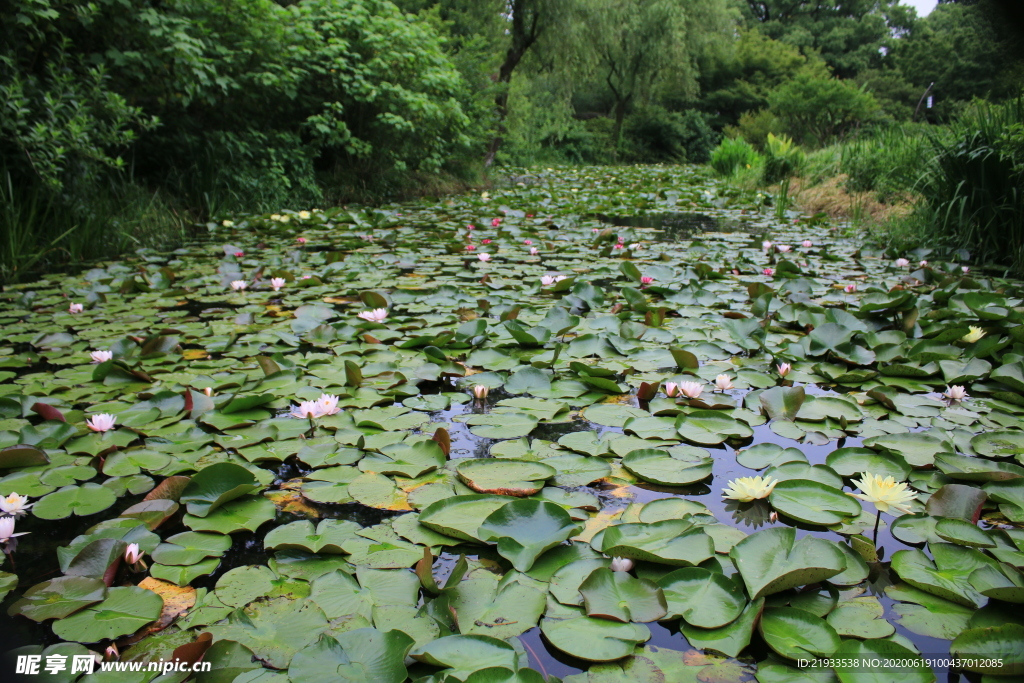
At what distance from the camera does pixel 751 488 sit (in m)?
1.16

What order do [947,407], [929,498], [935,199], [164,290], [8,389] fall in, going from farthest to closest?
[935,199] → [164,290] → [8,389] → [947,407] → [929,498]

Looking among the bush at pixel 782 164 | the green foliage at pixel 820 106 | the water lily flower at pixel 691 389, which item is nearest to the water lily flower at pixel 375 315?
the water lily flower at pixel 691 389

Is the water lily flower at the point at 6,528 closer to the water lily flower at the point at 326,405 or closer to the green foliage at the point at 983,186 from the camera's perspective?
the water lily flower at the point at 326,405

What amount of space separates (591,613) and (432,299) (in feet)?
6.64

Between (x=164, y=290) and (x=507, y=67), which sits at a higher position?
(x=507, y=67)

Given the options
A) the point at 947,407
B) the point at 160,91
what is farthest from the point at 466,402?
the point at 160,91

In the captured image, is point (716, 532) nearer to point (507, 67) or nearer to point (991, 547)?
point (991, 547)

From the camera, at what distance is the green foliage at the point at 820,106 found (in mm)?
14742

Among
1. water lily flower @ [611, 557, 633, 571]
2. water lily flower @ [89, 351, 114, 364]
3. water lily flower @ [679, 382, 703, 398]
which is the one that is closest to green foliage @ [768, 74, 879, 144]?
water lily flower @ [679, 382, 703, 398]

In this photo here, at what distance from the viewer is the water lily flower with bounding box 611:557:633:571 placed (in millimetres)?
1003

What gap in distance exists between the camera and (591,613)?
2.97 ft

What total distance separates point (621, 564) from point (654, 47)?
19963 millimetres

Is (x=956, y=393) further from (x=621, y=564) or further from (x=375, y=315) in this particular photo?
(x=375, y=315)

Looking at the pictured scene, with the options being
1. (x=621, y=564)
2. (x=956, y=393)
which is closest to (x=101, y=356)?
(x=621, y=564)
